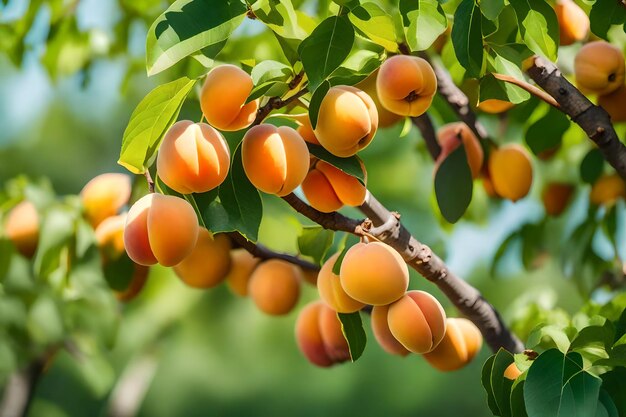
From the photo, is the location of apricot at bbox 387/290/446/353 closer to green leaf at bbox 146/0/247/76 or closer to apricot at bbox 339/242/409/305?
apricot at bbox 339/242/409/305

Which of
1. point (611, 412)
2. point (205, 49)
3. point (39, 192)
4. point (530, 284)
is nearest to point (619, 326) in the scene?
point (611, 412)

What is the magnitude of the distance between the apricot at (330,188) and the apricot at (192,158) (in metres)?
0.10

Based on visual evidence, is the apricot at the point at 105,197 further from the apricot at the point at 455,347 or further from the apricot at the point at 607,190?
the apricot at the point at 607,190

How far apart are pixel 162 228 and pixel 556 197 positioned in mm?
889

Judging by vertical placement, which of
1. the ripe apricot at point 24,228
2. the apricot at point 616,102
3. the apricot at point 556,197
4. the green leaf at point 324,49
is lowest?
the apricot at point 556,197

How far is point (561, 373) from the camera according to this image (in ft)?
2.30

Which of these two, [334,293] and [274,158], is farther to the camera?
[334,293]

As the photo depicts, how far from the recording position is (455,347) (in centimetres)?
89

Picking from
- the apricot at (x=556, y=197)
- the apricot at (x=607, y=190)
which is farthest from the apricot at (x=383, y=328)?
the apricot at (x=556, y=197)

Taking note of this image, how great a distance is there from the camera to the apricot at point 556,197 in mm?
1432

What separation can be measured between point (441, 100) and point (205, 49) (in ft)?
1.67

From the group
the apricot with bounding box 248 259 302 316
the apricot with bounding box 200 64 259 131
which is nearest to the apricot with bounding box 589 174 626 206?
the apricot with bounding box 248 259 302 316

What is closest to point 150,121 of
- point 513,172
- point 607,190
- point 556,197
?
point 513,172

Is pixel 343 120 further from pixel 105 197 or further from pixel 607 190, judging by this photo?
pixel 607 190
